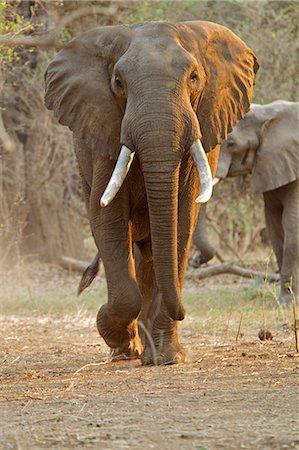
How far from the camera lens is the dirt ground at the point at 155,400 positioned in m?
4.76

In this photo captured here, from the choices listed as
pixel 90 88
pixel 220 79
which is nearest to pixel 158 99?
pixel 90 88

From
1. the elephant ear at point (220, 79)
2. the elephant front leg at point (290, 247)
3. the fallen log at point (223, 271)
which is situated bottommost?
the fallen log at point (223, 271)

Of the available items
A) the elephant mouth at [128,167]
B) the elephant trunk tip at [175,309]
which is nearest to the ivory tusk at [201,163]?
the elephant mouth at [128,167]

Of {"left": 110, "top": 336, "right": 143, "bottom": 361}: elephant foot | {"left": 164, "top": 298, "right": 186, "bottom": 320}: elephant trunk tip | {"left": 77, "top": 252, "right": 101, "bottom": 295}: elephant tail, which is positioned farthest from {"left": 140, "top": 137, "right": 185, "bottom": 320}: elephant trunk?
{"left": 77, "top": 252, "right": 101, "bottom": 295}: elephant tail

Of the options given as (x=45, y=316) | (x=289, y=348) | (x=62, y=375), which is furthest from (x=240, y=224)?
(x=62, y=375)

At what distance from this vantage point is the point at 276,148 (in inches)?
533

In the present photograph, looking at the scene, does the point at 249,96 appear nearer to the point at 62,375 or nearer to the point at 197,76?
the point at 197,76

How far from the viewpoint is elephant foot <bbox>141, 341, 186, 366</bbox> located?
25.1 feet

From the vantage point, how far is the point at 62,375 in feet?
23.7

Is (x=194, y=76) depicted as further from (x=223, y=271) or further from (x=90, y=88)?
(x=223, y=271)

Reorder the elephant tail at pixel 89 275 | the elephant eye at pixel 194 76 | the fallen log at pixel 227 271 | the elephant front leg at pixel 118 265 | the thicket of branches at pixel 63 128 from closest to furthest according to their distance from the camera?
the elephant eye at pixel 194 76 < the elephant front leg at pixel 118 265 < the elephant tail at pixel 89 275 < the fallen log at pixel 227 271 < the thicket of branches at pixel 63 128

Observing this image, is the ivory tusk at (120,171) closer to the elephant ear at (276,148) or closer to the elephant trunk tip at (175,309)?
the elephant trunk tip at (175,309)

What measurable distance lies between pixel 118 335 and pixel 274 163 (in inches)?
232

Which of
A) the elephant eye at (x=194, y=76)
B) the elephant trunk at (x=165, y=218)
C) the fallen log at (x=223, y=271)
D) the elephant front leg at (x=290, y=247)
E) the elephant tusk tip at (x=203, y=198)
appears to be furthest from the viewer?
the fallen log at (x=223, y=271)
